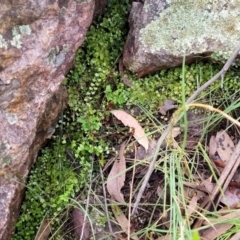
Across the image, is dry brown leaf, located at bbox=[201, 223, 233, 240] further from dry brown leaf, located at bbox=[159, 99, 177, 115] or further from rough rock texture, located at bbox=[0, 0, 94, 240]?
rough rock texture, located at bbox=[0, 0, 94, 240]

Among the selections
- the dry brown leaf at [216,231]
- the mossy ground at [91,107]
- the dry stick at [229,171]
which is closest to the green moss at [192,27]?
the mossy ground at [91,107]

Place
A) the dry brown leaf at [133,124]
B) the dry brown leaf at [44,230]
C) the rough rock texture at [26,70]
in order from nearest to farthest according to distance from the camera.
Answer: the rough rock texture at [26,70], the dry brown leaf at [44,230], the dry brown leaf at [133,124]

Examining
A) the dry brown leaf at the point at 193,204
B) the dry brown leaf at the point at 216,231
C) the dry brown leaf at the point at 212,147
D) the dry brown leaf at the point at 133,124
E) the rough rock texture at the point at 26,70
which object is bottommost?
the dry brown leaf at the point at 216,231

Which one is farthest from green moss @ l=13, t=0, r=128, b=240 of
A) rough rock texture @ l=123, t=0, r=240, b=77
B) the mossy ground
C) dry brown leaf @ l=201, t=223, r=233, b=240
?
dry brown leaf @ l=201, t=223, r=233, b=240

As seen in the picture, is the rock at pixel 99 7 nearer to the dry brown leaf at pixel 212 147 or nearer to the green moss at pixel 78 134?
the green moss at pixel 78 134

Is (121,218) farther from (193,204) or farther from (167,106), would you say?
(167,106)

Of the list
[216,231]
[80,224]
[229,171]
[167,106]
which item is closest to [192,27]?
[167,106]
